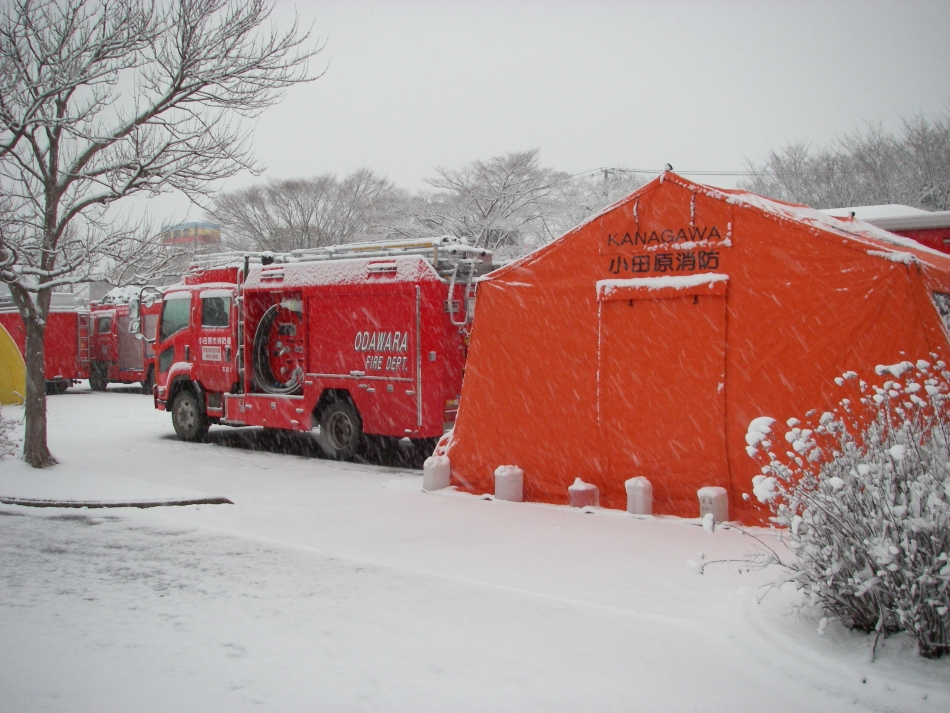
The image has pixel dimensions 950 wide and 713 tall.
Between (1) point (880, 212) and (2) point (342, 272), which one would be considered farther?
(1) point (880, 212)

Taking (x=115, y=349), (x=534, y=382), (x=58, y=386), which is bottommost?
(x=58, y=386)

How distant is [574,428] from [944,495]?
190 inches

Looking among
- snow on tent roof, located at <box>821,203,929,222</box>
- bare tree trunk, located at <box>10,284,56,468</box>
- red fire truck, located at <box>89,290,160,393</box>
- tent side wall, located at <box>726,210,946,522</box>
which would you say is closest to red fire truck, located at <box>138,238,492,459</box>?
bare tree trunk, located at <box>10,284,56,468</box>

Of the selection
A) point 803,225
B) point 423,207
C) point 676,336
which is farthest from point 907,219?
point 423,207

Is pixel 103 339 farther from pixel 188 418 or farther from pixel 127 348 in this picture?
pixel 188 418

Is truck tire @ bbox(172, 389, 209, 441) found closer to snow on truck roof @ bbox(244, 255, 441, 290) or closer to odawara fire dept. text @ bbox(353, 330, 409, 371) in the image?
snow on truck roof @ bbox(244, 255, 441, 290)

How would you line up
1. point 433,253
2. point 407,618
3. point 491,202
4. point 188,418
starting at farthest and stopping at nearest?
point 491,202 → point 188,418 → point 433,253 → point 407,618

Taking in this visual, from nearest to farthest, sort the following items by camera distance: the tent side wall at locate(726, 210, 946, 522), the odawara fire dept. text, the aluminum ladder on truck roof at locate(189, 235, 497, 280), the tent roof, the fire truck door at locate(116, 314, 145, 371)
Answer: the tent side wall at locate(726, 210, 946, 522), the tent roof, the odawara fire dept. text, the aluminum ladder on truck roof at locate(189, 235, 497, 280), the fire truck door at locate(116, 314, 145, 371)

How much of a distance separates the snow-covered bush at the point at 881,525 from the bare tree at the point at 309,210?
1552 inches

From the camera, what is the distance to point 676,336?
8.23m

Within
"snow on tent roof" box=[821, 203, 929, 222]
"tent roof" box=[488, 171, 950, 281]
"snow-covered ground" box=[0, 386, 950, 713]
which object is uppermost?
"snow on tent roof" box=[821, 203, 929, 222]

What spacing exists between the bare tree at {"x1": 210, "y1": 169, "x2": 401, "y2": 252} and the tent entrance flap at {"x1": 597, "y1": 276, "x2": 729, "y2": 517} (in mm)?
35533

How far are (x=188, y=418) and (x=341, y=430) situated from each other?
4228 millimetres

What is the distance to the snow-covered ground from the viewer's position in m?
4.16
